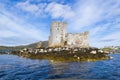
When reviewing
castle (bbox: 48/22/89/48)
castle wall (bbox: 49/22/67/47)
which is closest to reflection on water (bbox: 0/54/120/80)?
castle wall (bbox: 49/22/67/47)

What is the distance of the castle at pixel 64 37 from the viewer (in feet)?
243

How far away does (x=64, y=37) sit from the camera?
3014 inches

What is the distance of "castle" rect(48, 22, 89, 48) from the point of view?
7419 cm

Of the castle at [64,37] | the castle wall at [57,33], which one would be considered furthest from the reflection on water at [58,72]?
the castle at [64,37]

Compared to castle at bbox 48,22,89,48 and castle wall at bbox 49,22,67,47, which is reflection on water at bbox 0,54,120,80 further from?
castle at bbox 48,22,89,48

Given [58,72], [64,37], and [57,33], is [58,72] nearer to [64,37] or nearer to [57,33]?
[57,33]

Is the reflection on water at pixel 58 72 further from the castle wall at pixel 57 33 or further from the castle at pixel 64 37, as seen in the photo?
the castle at pixel 64 37

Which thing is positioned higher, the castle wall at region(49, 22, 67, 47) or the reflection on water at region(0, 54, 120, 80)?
the castle wall at region(49, 22, 67, 47)

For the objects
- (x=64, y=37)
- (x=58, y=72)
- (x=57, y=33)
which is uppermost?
(x=57, y=33)

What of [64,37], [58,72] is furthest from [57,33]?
[58,72]

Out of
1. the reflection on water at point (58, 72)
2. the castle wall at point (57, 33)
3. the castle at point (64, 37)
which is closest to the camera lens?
the reflection on water at point (58, 72)

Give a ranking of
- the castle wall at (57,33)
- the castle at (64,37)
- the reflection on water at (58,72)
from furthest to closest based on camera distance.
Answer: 1. the castle at (64,37)
2. the castle wall at (57,33)
3. the reflection on water at (58,72)

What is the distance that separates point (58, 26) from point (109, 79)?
168ft

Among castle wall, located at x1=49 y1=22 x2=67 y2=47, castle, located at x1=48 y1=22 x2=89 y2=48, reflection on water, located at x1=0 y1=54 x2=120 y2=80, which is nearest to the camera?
reflection on water, located at x1=0 y1=54 x2=120 y2=80
